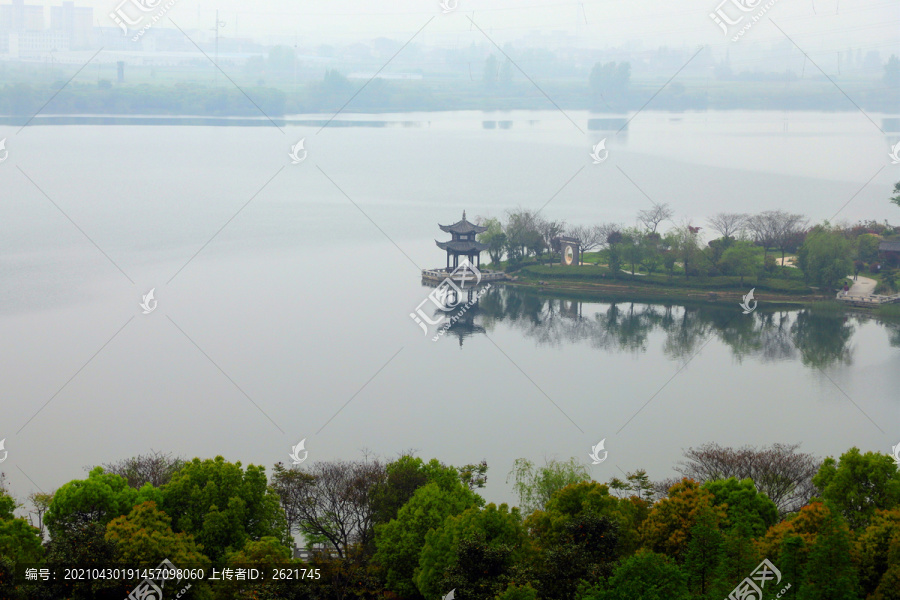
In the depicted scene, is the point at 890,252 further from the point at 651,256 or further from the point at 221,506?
the point at 221,506

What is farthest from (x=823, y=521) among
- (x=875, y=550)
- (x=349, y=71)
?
(x=349, y=71)

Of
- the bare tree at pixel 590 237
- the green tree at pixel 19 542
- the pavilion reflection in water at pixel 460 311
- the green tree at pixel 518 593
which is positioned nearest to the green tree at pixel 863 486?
the green tree at pixel 518 593

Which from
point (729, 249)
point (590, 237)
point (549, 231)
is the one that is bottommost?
point (729, 249)

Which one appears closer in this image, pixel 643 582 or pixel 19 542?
pixel 643 582

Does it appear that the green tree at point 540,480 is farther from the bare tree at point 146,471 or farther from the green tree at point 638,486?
the bare tree at point 146,471

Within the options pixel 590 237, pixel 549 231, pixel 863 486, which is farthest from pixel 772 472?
pixel 549 231
